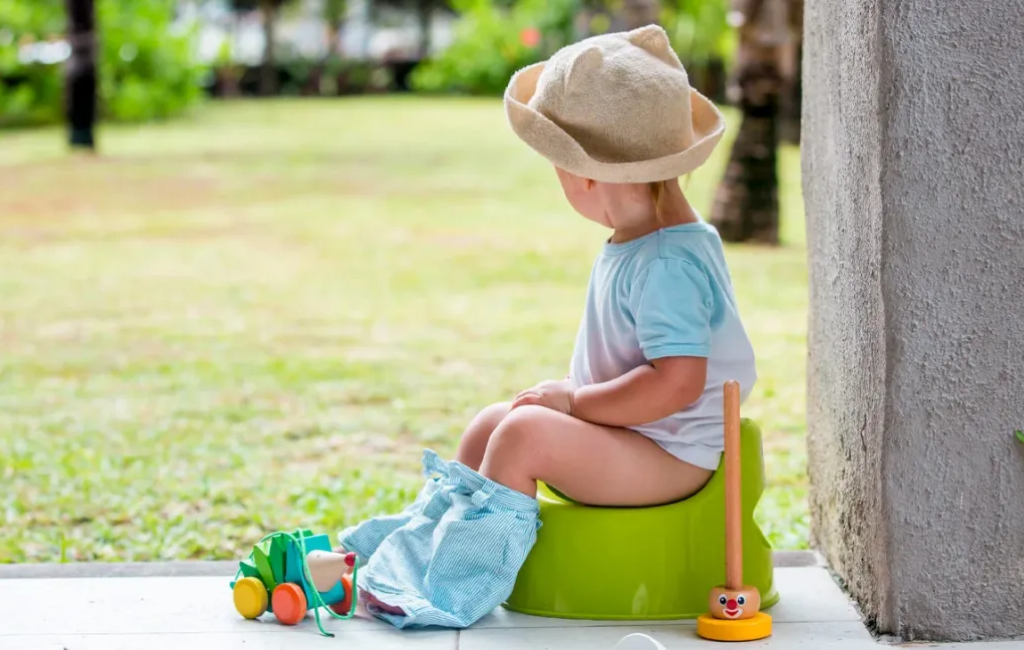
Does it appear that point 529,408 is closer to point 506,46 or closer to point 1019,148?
point 1019,148

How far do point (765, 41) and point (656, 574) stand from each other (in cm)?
747

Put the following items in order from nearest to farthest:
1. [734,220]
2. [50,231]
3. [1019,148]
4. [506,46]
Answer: [1019,148] → [734,220] → [50,231] → [506,46]

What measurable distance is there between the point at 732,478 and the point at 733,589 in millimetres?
216

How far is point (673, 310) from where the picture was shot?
8.96 ft

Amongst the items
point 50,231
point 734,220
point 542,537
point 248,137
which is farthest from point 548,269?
point 248,137

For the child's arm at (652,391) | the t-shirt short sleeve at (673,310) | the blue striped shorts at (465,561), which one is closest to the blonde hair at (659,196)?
the t-shirt short sleeve at (673,310)

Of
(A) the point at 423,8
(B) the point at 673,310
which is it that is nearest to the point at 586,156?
(B) the point at 673,310

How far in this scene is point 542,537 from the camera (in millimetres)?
2812

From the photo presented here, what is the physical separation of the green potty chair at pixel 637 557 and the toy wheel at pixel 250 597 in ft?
1.79

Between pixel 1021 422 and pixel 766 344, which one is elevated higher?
pixel 1021 422

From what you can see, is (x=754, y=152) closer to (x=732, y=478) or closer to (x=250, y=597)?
(x=732, y=478)

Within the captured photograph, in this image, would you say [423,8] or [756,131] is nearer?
[756,131]

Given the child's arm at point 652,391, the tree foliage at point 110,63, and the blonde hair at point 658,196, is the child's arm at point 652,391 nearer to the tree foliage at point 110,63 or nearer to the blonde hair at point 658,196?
the blonde hair at point 658,196

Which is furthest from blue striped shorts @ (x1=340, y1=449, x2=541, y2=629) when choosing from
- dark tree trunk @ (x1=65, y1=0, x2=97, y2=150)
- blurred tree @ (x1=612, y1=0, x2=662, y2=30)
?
dark tree trunk @ (x1=65, y1=0, x2=97, y2=150)
